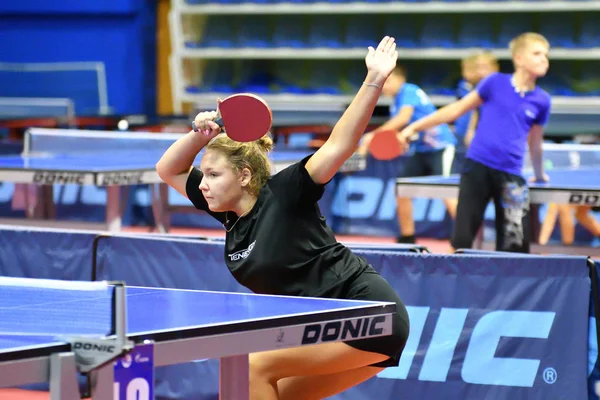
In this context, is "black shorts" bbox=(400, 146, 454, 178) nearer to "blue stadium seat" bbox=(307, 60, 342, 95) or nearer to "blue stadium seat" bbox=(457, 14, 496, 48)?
"blue stadium seat" bbox=(457, 14, 496, 48)

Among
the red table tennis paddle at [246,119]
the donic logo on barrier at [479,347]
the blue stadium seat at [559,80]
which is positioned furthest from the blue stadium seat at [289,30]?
the red table tennis paddle at [246,119]

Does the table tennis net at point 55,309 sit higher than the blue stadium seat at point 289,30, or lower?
lower

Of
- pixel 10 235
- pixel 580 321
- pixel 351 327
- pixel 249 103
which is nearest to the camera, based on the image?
pixel 351 327

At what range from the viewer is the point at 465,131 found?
10258mm

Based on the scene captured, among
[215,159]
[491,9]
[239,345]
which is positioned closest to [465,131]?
[491,9]

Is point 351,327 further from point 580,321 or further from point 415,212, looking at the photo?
point 415,212

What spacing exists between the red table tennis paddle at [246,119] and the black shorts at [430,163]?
6240 mm

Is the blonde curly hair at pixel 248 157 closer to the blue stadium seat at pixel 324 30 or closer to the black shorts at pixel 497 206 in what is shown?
the black shorts at pixel 497 206

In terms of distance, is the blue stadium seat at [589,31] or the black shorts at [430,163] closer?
the black shorts at [430,163]

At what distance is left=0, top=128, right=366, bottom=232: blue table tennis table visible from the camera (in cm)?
786

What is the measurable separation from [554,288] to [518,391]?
45cm

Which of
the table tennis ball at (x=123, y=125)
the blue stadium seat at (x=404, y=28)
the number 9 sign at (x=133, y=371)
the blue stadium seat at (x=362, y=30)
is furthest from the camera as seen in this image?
the blue stadium seat at (x=362, y=30)

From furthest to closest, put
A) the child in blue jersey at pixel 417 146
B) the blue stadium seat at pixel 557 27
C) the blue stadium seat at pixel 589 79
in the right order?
the blue stadium seat at pixel 557 27 → the blue stadium seat at pixel 589 79 → the child in blue jersey at pixel 417 146

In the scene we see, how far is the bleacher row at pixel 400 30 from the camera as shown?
1475 centimetres
